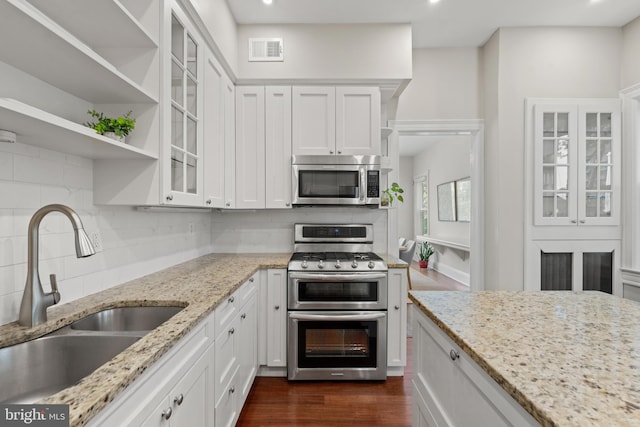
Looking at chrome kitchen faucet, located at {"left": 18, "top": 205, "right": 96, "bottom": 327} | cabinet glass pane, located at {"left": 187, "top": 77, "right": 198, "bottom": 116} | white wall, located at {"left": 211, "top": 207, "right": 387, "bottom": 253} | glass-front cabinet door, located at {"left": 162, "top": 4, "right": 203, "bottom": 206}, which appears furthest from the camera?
white wall, located at {"left": 211, "top": 207, "right": 387, "bottom": 253}

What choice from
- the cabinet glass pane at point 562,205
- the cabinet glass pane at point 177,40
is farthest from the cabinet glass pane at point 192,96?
the cabinet glass pane at point 562,205

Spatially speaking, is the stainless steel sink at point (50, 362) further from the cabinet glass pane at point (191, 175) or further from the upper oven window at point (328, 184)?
the upper oven window at point (328, 184)

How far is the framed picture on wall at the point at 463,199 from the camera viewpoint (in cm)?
557

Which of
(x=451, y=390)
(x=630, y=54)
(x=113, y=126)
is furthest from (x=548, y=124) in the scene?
(x=113, y=126)

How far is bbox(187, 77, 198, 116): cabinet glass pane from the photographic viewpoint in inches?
74.2

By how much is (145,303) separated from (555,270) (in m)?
3.33

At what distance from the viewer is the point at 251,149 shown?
9.29 feet

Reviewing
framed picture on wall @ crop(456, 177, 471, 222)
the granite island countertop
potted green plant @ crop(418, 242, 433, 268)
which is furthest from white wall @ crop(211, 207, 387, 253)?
potted green plant @ crop(418, 242, 433, 268)

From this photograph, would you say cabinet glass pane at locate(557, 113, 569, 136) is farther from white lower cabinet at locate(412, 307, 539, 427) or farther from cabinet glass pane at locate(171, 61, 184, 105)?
cabinet glass pane at locate(171, 61, 184, 105)

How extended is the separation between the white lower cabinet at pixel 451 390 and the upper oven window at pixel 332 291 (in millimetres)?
958

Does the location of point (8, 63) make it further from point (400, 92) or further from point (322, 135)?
point (400, 92)

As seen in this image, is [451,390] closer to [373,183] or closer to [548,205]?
[373,183]

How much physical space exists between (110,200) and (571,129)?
11.9ft

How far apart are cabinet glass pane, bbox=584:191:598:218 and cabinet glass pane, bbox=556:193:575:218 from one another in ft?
0.58
